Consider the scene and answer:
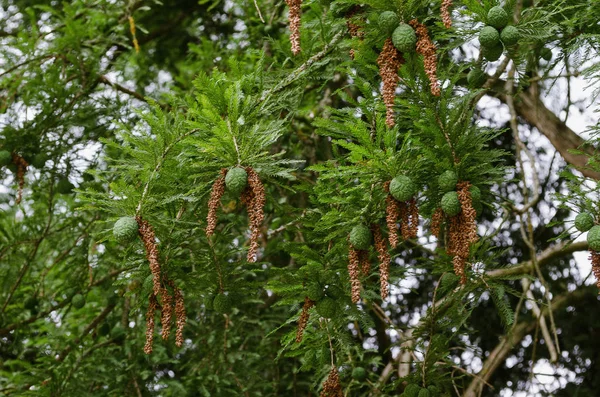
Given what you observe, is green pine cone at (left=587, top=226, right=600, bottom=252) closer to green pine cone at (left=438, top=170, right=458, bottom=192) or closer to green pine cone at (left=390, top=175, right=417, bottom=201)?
green pine cone at (left=438, top=170, right=458, bottom=192)

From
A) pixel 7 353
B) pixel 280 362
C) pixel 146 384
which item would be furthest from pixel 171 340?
pixel 7 353

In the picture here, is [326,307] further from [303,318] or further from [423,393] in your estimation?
[423,393]

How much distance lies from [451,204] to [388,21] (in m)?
0.52

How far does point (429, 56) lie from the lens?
6.21 ft

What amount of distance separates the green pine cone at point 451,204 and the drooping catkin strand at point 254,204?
1.53ft

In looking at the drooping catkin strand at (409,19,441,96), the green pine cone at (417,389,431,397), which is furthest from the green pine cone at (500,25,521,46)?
the green pine cone at (417,389,431,397)

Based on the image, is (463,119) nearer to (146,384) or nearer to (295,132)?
(295,132)

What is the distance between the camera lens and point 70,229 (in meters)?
3.84

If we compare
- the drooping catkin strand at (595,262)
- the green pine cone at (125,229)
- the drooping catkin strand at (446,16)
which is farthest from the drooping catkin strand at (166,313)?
the drooping catkin strand at (595,262)

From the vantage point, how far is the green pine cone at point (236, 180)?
6.01 feet

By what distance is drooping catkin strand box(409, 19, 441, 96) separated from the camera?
1.87 meters

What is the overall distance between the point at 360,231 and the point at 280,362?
2130 mm

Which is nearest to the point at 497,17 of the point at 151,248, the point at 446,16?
the point at 446,16

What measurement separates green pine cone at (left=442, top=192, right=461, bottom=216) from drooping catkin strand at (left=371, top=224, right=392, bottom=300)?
0.64 ft
